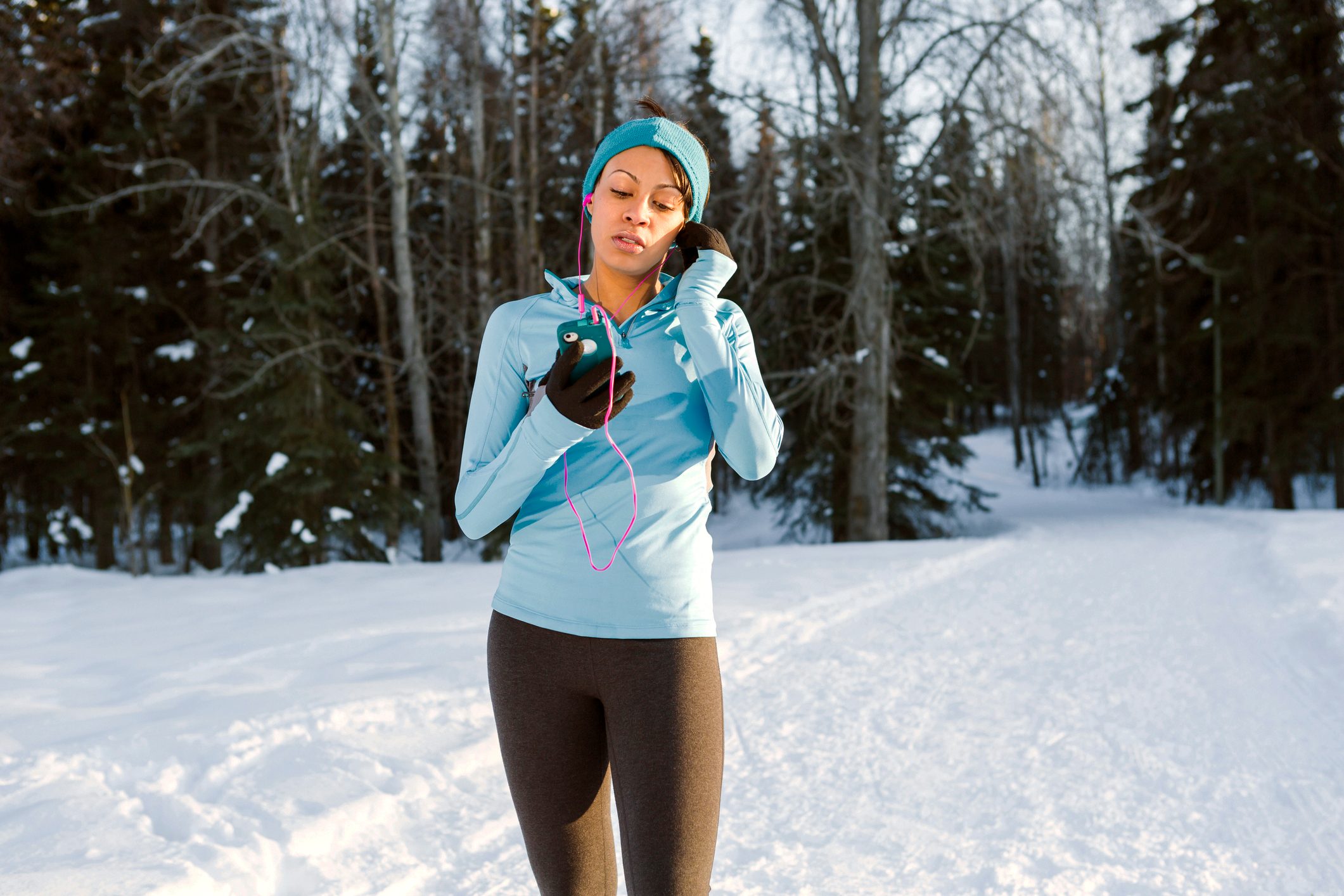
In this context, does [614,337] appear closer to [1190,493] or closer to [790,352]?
[790,352]

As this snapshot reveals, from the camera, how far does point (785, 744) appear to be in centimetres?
416

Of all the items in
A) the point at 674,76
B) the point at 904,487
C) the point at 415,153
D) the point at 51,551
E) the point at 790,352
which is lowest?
the point at 51,551

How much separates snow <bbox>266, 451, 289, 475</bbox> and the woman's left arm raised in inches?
462

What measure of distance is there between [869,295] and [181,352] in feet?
39.0

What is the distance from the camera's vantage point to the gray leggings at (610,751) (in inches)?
57.4

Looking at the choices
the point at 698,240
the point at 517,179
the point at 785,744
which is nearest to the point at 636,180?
the point at 698,240

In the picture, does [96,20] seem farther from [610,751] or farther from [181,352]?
[610,751]

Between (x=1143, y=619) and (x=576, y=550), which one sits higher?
(x=576, y=550)

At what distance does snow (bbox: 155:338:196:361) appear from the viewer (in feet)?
52.1

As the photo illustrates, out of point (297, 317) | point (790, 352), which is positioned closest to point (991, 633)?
point (790, 352)

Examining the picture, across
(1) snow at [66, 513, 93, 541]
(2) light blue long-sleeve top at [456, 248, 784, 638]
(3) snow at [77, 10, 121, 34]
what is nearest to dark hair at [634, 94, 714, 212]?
(2) light blue long-sleeve top at [456, 248, 784, 638]

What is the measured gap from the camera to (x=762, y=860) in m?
3.01

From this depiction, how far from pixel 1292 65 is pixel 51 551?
1012 inches

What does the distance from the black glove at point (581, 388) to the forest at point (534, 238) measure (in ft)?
32.9
